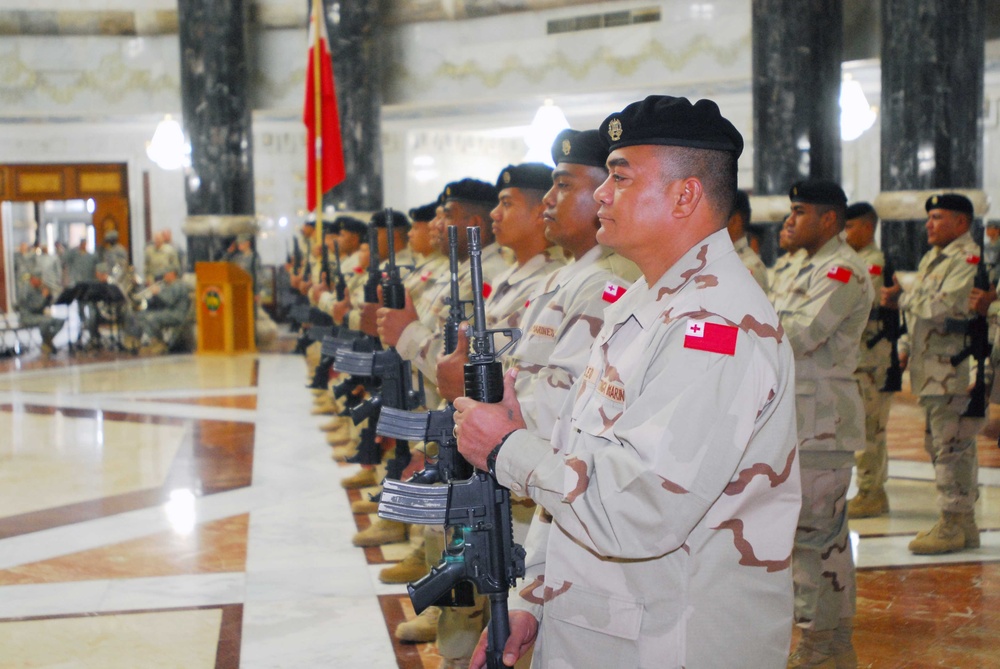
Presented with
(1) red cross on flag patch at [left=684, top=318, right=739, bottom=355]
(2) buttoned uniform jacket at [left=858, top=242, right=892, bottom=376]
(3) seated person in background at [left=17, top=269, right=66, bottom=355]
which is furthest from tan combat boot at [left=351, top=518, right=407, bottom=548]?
(3) seated person in background at [left=17, top=269, right=66, bottom=355]

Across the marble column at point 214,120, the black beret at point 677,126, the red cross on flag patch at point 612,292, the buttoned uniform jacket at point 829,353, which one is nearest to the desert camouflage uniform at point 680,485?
the black beret at point 677,126

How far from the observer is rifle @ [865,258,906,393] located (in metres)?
5.69

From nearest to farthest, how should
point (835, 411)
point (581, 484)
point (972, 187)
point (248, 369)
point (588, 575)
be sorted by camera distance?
point (581, 484) < point (588, 575) < point (835, 411) < point (972, 187) < point (248, 369)

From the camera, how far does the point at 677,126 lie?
1.76 metres

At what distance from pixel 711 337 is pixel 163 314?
40.4 feet

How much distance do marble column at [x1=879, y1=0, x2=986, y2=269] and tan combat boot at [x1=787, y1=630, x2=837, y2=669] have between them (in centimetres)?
543

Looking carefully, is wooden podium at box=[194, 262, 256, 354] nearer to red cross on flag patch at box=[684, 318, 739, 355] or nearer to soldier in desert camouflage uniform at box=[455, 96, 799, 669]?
soldier in desert camouflage uniform at box=[455, 96, 799, 669]

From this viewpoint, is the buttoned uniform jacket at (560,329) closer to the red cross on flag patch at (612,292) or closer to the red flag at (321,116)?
the red cross on flag patch at (612,292)

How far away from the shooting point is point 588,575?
1.78 meters

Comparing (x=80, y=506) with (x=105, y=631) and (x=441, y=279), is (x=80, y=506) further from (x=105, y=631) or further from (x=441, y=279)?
(x=441, y=279)

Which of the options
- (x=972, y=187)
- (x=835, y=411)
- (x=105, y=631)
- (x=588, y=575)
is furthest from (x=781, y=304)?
(x=972, y=187)

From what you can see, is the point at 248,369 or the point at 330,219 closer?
the point at 248,369

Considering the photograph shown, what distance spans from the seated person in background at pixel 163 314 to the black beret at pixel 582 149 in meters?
11.1

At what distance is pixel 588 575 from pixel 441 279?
3.07m
